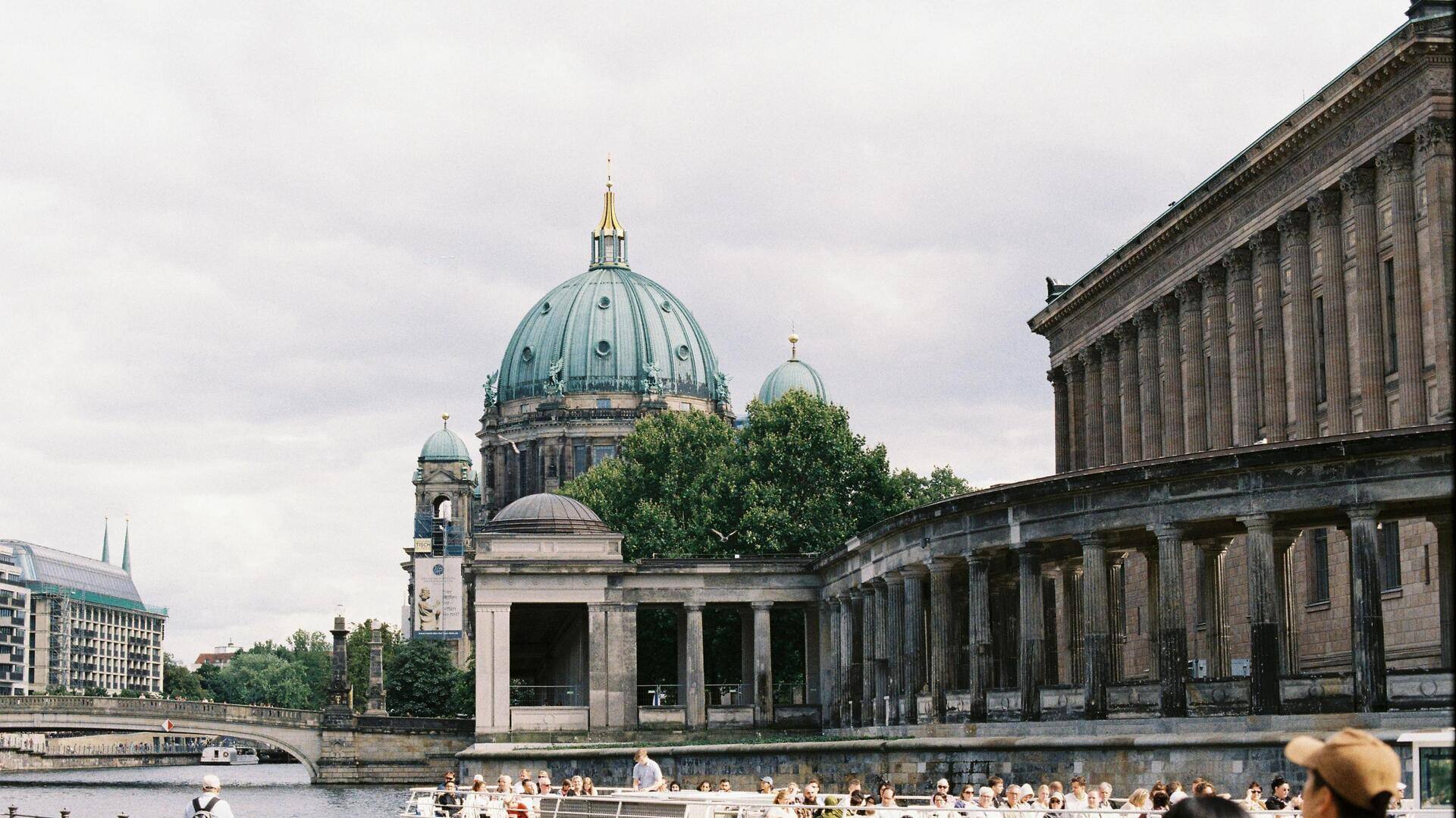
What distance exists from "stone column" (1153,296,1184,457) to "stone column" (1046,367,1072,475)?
13585 millimetres

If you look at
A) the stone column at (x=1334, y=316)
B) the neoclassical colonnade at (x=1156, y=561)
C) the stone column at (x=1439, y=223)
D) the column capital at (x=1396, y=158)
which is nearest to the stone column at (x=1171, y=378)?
the neoclassical colonnade at (x=1156, y=561)

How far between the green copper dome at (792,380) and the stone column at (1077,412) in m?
95.2

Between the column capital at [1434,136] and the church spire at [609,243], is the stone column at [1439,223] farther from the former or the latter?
the church spire at [609,243]

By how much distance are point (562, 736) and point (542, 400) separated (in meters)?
105

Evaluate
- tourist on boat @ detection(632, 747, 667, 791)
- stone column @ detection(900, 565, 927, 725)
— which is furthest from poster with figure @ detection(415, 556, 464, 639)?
tourist on boat @ detection(632, 747, 667, 791)

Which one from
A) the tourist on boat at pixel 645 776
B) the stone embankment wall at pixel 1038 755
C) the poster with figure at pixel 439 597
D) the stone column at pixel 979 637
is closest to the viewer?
the tourist on boat at pixel 645 776

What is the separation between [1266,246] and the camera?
201 feet

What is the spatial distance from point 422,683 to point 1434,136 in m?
126

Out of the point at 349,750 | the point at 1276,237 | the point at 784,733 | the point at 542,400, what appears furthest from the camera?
the point at 542,400

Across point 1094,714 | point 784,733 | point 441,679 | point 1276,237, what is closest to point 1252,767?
point 1094,714

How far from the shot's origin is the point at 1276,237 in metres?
60.8

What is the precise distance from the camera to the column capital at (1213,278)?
65875 millimetres

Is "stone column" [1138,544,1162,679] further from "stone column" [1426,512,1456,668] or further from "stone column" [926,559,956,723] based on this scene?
"stone column" [1426,512,1456,668]

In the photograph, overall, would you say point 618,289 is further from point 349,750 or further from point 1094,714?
point 1094,714
